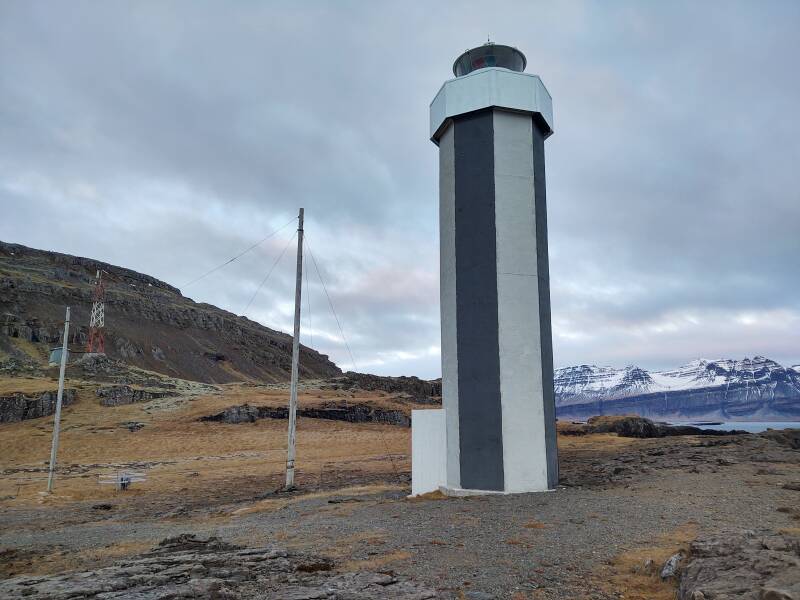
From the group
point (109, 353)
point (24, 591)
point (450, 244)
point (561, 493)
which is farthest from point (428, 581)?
point (109, 353)

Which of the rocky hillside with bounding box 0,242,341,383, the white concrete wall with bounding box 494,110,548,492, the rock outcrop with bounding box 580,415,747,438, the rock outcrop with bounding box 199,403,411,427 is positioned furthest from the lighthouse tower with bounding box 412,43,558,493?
the rocky hillside with bounding box 0,242,341,383

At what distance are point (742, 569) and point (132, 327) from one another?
118589 mm

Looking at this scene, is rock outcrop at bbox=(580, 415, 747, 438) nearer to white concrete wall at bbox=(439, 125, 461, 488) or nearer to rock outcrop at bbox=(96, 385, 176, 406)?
white concrete wall at bbox=(439, 125, 461, 488)

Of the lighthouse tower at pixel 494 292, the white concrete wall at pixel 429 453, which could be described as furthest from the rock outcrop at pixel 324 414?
the lighthouse tower at pixel 494 292

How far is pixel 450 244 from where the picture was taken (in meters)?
19.3

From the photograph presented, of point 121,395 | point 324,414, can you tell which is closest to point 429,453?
point 324,414

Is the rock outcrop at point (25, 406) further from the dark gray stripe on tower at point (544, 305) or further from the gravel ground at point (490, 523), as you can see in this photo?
the dark gray stripe on tower at point (544, 305)

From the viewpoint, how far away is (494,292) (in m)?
17.9

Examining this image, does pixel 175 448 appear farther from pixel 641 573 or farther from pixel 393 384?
pixel 393 384

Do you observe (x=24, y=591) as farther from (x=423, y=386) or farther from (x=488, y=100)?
(x=423, y=386)

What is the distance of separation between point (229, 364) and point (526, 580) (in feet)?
373

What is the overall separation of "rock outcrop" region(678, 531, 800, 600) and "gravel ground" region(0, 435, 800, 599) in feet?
3.55

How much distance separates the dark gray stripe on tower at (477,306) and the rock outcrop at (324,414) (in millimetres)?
34014

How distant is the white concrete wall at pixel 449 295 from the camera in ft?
59.2
